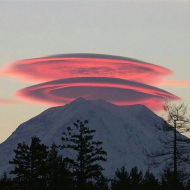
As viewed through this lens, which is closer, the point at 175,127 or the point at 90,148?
the point at 175,127

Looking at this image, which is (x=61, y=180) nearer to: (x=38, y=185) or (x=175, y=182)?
(x=38, y=185)

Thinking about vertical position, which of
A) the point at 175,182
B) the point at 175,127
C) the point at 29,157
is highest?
the point at 29,157

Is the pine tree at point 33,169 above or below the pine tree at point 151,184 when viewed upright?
below

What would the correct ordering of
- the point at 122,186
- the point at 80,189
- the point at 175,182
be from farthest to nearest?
the point at 122,186 → the point at 80,189 → the point at 175,182

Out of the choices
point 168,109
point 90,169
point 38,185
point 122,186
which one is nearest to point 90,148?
point 90,169

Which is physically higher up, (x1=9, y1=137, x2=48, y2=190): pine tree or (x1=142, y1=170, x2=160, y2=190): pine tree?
(x1=142, y1=170, x2=160, y2=190): pine tree

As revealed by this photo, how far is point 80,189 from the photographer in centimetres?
6297

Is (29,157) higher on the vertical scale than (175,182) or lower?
higher

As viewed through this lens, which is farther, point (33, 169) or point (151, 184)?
point (151, 184)

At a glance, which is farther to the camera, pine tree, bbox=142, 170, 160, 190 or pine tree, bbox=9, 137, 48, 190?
pine tree, bbox=142, 170, 160, 190

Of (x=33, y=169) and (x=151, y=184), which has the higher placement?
(x=151, y=184)

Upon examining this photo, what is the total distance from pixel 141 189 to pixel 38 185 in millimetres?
54336

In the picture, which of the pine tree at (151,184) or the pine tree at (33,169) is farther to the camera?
the pine tree at (151,184)

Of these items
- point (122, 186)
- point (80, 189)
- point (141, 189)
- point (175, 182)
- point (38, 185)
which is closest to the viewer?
point (175, 182)
